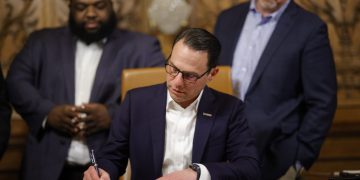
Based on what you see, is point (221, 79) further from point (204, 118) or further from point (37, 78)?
point (37, 78)

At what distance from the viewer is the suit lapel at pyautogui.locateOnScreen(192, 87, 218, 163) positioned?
90.3 inches

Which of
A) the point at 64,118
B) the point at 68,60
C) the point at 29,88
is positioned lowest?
the point at 64,118

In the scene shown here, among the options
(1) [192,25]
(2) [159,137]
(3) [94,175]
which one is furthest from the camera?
(1) [192,25]

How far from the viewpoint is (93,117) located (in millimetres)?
3211

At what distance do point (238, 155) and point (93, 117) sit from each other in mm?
1172

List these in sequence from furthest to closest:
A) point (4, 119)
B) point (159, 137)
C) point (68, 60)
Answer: point (68, 60) < point (4, 119) < point (159, 137)

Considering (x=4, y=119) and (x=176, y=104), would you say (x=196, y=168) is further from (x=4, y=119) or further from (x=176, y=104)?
(x=4, y=119)

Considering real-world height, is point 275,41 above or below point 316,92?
above

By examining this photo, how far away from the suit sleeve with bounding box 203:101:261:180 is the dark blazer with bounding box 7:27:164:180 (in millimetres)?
1094

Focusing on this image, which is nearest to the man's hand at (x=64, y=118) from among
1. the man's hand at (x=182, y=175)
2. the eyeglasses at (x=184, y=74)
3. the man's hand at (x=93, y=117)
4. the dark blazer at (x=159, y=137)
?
the man's hand at (x=93, y=117)

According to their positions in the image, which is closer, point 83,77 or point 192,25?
point 83,77

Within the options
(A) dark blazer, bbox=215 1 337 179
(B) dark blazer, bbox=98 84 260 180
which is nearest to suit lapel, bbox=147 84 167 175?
(B) dark blazer, bbox=98 84 260 180

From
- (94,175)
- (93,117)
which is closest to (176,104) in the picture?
(94,175)

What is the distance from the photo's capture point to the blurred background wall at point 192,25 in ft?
12.4
